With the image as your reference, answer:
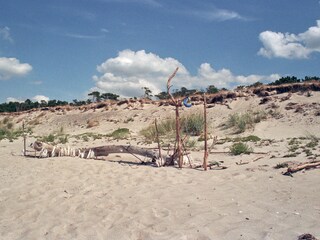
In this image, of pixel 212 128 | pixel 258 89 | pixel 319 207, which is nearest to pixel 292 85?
pixel 258 89

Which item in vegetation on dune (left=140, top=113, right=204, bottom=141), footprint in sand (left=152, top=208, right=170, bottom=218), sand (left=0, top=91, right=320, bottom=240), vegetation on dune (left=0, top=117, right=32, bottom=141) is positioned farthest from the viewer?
vegetation on dune (left=0, top=117, right=32, bottom=141)

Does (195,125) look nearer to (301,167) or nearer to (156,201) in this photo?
(301,167)

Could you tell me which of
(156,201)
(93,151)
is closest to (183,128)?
(93,151)

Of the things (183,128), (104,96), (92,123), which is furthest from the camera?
(104,96)

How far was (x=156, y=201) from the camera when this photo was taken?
244 inches

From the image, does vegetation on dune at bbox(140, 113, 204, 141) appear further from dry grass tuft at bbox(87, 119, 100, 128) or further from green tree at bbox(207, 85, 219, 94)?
green tree at bbox(207, 85, 219, 94)

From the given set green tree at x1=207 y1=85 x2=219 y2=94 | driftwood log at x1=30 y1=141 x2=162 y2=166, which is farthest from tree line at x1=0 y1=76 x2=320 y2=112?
driftwood log at x1=30 y1=141 x2=162 y2=166

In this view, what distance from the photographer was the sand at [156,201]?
488 centimetres

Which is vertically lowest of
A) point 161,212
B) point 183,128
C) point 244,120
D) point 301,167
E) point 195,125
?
point 161,212

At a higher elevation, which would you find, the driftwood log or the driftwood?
the driftwood log

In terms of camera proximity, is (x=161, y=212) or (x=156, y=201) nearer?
(x=161, y=212)

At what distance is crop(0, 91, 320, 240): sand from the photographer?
4.88 metres

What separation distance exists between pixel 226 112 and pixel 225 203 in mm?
17665

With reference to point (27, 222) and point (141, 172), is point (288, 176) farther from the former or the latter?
point (27, 222)
